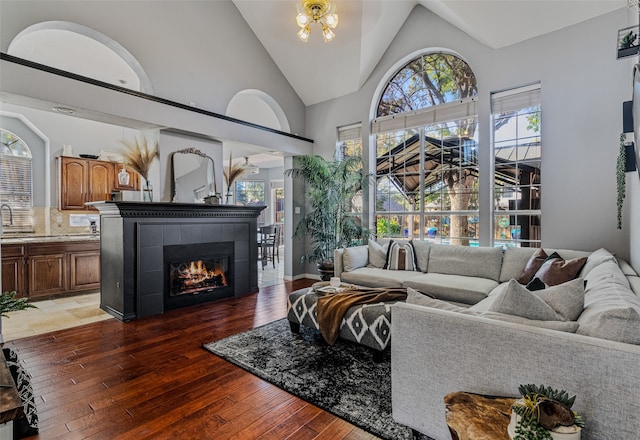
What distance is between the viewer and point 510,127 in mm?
4312

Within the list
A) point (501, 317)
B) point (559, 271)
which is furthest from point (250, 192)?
point (501, 317)

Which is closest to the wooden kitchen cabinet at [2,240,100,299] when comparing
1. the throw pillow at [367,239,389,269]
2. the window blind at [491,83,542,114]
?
the throw pillow at [367,239,389,269]

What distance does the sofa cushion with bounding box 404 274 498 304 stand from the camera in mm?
3395

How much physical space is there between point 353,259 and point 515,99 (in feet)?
9.67

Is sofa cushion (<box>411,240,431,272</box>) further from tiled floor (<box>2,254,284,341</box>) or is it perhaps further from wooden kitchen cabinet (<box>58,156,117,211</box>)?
wooden kitchen cabinet (<box>58,156,117,211</box>)

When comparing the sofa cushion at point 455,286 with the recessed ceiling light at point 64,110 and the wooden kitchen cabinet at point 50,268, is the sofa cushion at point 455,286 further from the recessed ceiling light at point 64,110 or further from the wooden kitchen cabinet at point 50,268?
the wooden kitchen cabinet at point 50,268

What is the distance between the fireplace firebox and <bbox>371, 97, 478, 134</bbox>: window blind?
3126mm

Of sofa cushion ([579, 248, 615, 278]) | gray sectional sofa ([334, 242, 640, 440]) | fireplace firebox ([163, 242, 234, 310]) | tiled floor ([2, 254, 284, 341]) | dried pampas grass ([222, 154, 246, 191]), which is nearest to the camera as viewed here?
gray sectional sofa ([334, 242, 640, 440])

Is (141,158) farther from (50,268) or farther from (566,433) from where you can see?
(566,433)

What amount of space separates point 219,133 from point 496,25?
382 cm

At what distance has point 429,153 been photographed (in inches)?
199

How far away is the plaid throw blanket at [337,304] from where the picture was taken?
2822mm

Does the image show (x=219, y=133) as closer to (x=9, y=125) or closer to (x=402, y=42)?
(x=402, y=42)

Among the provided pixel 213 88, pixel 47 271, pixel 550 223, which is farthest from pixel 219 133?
pixel 550 223
